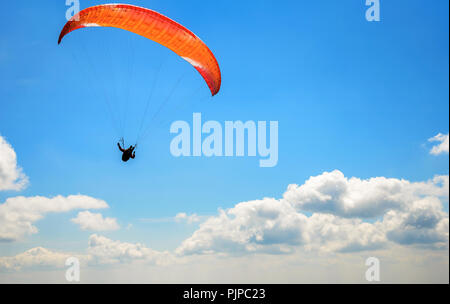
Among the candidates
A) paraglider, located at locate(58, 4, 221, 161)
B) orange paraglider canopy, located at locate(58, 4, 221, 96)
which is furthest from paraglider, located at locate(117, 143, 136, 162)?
orange paraglider canopy, located at locate(58, 4, 221, 96)

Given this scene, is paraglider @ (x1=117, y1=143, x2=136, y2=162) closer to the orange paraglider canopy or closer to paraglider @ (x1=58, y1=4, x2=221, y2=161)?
paraglider @ (x1=58, y1=4, x2=221, y2=161)

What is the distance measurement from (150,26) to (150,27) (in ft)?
0.26

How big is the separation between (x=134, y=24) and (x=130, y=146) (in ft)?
26.6

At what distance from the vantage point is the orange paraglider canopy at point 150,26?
2459 centimetres

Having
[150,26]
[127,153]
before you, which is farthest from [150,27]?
[127,153]

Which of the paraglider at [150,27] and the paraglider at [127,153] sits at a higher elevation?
the paraglider at [150,27]

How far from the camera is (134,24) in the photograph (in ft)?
84.1

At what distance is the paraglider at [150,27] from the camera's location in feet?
80.7

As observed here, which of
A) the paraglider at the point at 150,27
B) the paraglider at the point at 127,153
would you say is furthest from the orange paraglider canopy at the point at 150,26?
the paraglider at the point at 127,153

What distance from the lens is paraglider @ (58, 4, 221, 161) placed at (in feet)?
80.7

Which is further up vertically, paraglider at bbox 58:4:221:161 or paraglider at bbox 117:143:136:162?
paraglider at bbox 58:4:221:161

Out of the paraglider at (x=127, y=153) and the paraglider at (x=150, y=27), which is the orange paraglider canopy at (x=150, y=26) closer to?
the paraglider at (x=150, y=27)
